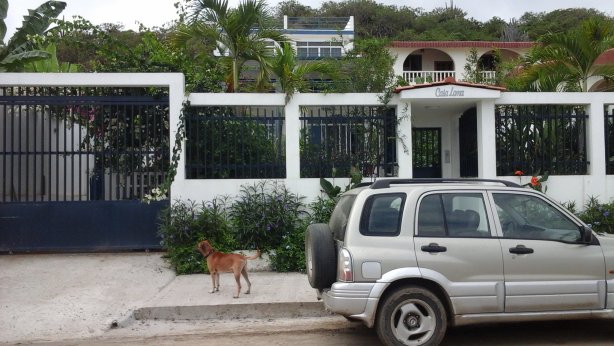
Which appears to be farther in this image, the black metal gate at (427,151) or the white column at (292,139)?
the black metal gate at (427,151)

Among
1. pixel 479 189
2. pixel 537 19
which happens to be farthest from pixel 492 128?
pixel 537 19

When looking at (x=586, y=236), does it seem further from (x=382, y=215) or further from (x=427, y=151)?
(x=427, y=151)

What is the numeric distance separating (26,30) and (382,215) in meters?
9.13

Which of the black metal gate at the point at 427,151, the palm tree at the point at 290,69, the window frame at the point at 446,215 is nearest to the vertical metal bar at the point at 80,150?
the palm tree at the point at 290,69

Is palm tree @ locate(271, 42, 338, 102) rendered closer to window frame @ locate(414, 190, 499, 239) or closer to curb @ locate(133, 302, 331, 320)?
curb @ locate(133, 302, 331, 320)

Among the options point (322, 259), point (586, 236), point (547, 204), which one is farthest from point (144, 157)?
point (586, 236)

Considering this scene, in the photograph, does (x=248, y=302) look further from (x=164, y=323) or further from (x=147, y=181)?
(x=147, y=181)

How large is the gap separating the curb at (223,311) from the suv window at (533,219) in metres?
2.81

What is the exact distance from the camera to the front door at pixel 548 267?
5.75m

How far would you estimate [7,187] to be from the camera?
1093cm

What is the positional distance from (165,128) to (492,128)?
609cm

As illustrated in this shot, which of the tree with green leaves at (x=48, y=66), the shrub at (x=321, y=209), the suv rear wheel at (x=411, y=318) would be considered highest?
the tree with green leaves at (x=48, y=66)

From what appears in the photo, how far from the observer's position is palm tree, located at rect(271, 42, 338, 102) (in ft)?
35.6

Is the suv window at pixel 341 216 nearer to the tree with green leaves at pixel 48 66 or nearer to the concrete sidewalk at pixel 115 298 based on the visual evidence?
the concrete sidewalk at pixel 115 298
